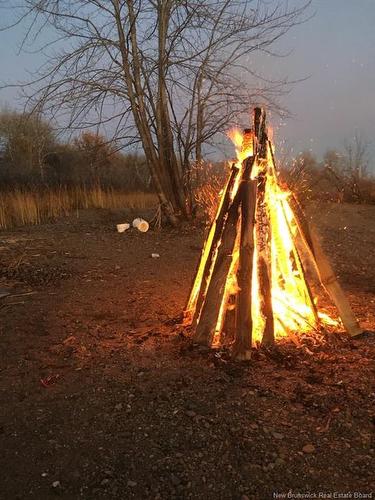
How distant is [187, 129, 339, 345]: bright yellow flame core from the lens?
154 inches

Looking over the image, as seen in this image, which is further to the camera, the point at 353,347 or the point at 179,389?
the point at 353,347

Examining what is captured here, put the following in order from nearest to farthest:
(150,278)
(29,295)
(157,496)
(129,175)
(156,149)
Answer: (157,496) < (29,295) < (150,278) < (156,149) < (129,175)

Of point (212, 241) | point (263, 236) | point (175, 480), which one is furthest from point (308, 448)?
point (212, 241)

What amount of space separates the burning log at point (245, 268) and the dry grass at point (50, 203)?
904 centimetres

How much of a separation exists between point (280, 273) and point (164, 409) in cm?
193

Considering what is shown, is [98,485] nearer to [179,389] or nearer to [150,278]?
[179,389]

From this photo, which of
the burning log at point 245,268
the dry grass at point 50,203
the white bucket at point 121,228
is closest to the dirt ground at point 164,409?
the burning log at point 245,268

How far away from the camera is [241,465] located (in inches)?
99.0

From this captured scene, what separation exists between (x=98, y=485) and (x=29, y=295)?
351 centimetres

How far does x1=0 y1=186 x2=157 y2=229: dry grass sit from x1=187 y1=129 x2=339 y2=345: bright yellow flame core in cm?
882

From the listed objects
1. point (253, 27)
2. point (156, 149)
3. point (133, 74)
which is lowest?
point (156, 149)

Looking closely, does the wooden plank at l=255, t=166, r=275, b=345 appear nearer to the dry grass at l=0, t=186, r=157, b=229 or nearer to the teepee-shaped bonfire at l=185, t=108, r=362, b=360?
the teepee-shaped bonfire at l=185, t=108, r=362, b=360

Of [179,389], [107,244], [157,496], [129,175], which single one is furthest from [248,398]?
[129,175]

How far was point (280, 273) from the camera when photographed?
177 inches
